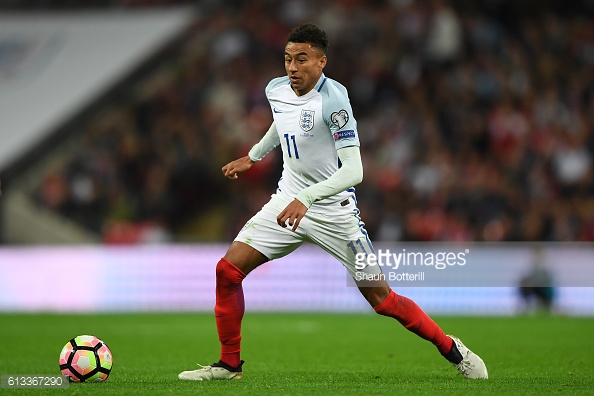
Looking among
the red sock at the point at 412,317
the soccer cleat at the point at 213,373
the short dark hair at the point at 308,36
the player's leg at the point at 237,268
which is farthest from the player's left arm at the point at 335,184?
the soccer cleat at the point at 213,373

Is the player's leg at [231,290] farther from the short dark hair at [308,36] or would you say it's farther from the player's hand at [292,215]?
the short dark hair at [308,36]

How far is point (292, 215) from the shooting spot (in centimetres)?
676

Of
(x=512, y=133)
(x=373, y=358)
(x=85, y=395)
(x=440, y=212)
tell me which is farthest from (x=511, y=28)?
(x=85, y=395)

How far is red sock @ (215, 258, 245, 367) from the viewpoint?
24.1 feet

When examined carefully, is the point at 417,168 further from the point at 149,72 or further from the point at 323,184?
the point at 323,184

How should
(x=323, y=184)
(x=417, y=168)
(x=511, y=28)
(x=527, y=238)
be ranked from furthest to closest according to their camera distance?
(x=511, y=28), (x=417, y=168), (x=527, y=238), (x=323, y=184)

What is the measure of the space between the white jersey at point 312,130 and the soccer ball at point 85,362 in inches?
70.7

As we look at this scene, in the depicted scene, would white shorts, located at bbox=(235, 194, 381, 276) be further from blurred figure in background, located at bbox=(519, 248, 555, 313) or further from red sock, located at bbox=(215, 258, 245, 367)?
blurred figure in background, located at bbox=(519, 248, 555, 313)

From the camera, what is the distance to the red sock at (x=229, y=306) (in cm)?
733

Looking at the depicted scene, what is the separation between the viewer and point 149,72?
22047mm

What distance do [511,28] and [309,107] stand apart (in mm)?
14911

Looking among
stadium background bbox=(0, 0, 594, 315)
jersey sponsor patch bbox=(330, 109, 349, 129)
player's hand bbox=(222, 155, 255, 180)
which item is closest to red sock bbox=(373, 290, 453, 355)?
jersey sponsor patch bbox=(330, 109, 349, 129)

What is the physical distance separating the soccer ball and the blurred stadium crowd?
1061cm

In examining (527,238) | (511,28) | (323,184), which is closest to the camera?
(323,184)
